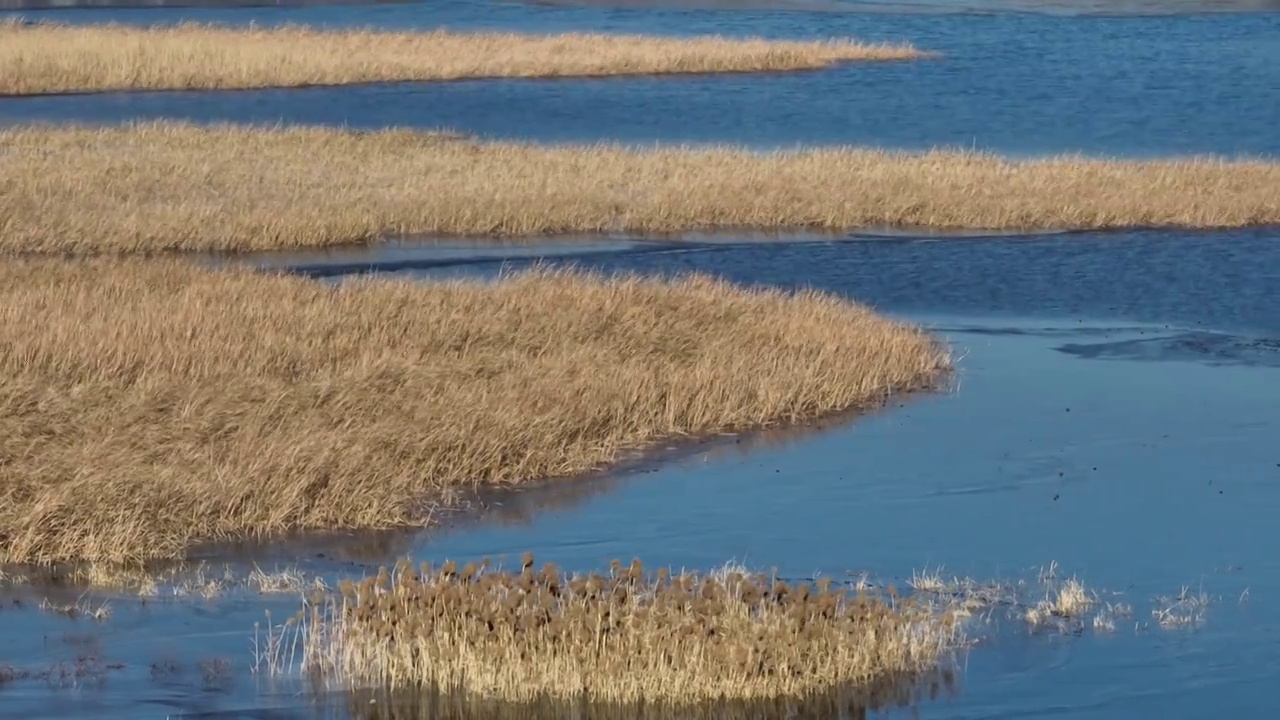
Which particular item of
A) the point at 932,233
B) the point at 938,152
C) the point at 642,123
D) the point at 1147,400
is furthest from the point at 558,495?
the point at 642,123

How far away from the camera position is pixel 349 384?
12828 millimetres

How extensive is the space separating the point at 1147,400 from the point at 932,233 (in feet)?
28.7

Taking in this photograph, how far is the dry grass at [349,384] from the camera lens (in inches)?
408

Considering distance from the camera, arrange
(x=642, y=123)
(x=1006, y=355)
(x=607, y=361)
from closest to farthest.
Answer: (x=607, y=361) < (x=1006, y=355) < (x=642, y=123)

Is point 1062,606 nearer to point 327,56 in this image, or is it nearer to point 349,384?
point 349,384

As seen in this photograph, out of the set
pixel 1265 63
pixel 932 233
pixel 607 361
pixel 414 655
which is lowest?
pixel 1265 63

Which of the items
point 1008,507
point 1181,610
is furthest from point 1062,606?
point 1008,507

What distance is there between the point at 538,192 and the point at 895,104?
55.7ft

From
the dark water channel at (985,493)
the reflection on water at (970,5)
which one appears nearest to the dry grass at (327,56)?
the dark water channel at (985,493)

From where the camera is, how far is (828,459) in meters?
12.7

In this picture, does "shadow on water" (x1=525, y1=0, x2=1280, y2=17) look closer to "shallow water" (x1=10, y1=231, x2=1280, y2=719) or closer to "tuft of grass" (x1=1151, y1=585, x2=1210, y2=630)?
"shallow water" (x1=10, y1=231, x2=1280, y2=719)

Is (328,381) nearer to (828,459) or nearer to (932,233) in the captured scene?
(828,459)

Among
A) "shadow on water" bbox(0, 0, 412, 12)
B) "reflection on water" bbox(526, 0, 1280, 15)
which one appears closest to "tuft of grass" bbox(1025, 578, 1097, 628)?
"reflection on water" bbox(526, 0, 1280, 15)

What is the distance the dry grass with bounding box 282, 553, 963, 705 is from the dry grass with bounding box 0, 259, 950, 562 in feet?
7.76
